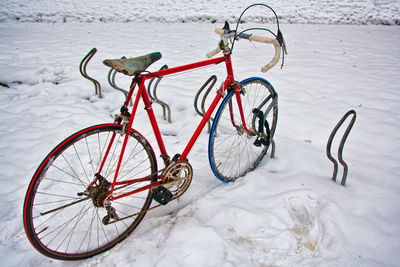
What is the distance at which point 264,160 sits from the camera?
262 centimetres

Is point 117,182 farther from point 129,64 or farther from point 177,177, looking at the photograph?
point 129,64

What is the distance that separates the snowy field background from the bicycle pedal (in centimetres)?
26

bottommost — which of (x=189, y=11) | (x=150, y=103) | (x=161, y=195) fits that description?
(x=161, y=195)

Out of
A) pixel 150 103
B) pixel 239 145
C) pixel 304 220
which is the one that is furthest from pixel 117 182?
pixel 239 145

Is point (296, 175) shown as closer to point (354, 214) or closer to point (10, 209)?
point (354, 214)

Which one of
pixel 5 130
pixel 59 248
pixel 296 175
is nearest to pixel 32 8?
pixel 5 130

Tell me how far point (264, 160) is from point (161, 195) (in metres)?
1.32

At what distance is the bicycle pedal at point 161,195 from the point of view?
178 centimetres

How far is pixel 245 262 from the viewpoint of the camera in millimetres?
1593

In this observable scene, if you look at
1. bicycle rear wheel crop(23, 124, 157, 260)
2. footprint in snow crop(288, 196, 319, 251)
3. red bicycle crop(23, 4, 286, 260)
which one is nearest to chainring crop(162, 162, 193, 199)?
red bicycle crop(23, 4, 286, 260)

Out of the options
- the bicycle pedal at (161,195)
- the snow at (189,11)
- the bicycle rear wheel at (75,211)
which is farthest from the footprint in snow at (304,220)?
the snow at (189,11)

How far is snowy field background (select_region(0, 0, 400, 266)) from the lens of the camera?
5.51 feet

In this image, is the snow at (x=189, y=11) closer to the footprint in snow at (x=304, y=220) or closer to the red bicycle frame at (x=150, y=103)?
the red bicycle frame at (x=150, y=103)

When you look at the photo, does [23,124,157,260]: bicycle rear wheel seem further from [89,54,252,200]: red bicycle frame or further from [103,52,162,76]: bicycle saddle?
[103,52,162,76]: bicycle saddle
